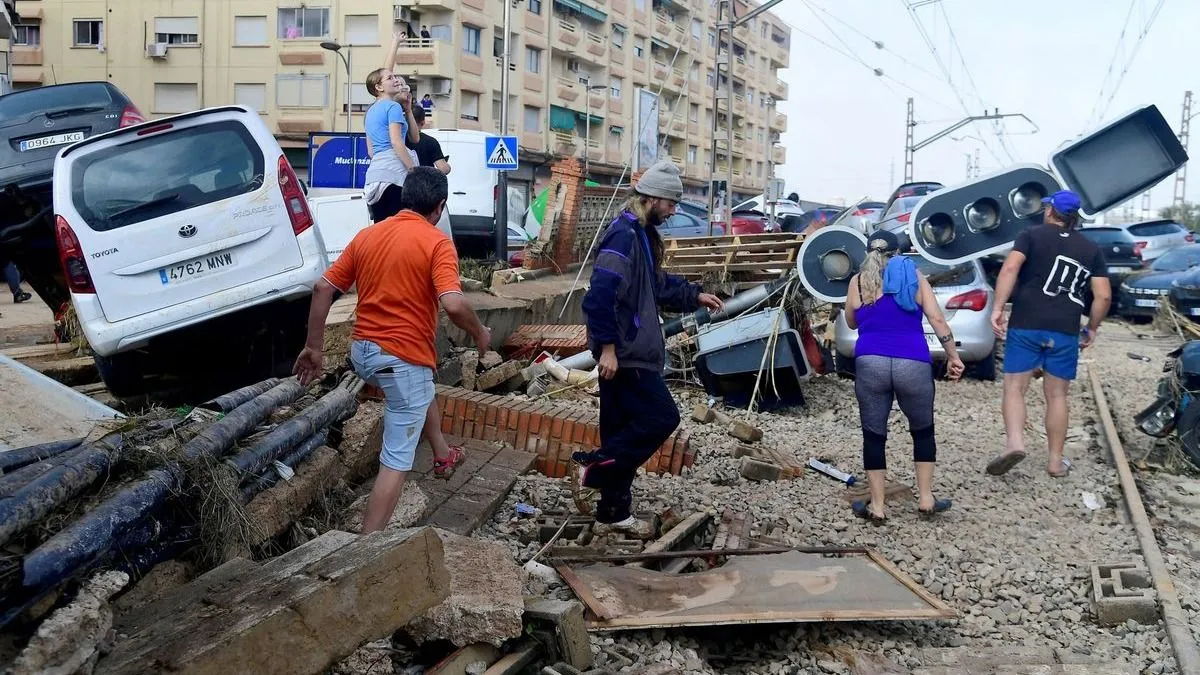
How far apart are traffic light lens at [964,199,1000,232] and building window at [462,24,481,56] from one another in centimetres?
3723

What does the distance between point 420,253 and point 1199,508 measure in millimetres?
5419

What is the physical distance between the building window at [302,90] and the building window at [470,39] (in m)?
5.92

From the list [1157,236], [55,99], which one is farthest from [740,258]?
[1157,236]

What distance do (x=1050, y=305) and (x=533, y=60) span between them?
4486 centimetres

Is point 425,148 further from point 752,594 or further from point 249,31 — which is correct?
point 249,31

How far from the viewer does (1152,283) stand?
1783 cm

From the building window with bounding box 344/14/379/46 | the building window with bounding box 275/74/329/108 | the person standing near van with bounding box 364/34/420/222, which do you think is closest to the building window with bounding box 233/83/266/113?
the building window with bounding box 275/74/329/108

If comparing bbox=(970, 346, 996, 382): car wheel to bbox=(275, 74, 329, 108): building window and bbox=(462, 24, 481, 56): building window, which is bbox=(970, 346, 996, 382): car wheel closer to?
bbox=(462, 24, 481, 56): building window

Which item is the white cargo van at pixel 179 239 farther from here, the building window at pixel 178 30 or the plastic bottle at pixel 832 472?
the building window at pixel 178 30

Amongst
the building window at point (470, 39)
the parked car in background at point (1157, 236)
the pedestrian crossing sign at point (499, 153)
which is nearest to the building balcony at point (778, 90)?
the building window at point (470, 39)

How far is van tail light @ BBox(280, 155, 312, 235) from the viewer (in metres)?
6.61

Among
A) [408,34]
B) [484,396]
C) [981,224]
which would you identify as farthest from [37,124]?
[408,34]

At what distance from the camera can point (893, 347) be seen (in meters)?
5.95

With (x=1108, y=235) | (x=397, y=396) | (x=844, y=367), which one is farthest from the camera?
(x=1108, y=235)
